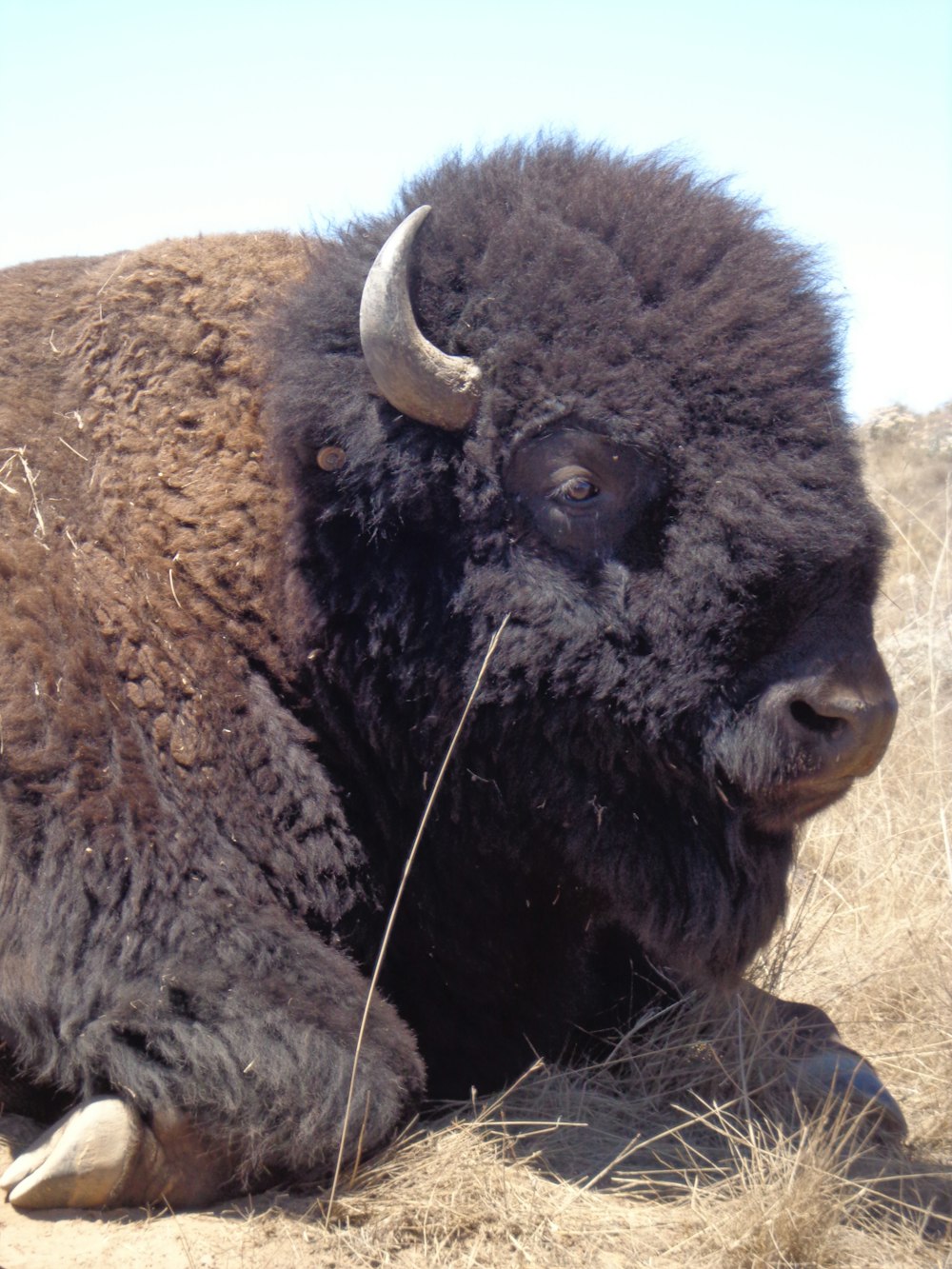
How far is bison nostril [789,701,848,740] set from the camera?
2.61 m

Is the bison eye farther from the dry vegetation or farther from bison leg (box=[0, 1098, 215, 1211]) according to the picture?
bison leg (box=[0, 1098, 215, 1211])

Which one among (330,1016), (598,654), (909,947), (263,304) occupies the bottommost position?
(330,1016)

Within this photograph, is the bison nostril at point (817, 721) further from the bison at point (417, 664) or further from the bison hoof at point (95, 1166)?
the bison hoof at point (95, 1166)

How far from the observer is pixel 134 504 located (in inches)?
127

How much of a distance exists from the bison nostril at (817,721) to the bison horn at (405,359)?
1.01 meters

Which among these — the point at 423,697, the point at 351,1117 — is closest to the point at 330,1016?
the point at 351,1117

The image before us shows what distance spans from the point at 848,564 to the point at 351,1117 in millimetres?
1621

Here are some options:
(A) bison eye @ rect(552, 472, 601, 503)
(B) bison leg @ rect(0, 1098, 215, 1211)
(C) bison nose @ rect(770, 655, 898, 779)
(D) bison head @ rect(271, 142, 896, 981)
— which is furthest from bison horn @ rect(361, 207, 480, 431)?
(B) bison leg @ rect(0, 1098, 215, 1211)

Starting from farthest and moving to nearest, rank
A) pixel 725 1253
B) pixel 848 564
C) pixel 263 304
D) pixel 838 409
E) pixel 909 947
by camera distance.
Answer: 1. pixel 909 947
2. pixel 263 304
3. pixel 838 409
4. pixel 848 564
5. pixel 725 1253

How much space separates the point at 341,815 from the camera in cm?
307

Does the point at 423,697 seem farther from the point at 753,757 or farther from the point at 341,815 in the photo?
the point at 753,757

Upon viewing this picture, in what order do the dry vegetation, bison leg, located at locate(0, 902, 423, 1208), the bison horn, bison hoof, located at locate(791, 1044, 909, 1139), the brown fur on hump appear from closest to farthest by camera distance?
the dry vegetation < bison leg, located at locate(0, 902, 423, 1208) < the bison horn < the brown fur on hump < bison hoof, located at locate(791, 1044, 909, 1139)

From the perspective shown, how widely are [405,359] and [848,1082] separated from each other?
2184 millimetres

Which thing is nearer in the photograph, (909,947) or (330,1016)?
(330,1016)
